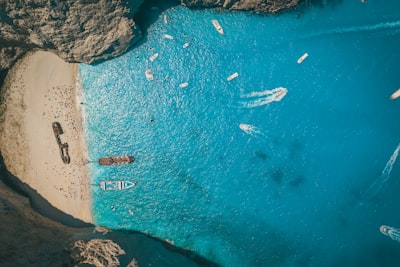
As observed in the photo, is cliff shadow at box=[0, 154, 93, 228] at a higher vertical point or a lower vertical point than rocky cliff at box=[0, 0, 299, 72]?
lower

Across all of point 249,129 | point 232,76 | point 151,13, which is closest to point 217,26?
point 232,76

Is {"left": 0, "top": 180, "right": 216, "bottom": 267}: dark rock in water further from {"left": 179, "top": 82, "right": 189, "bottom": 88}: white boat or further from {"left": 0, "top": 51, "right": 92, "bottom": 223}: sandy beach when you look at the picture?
{"left": 179, "top": 82, "right": 189, "bottom": 88}: white boat

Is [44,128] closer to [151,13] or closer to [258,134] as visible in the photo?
[151,13]

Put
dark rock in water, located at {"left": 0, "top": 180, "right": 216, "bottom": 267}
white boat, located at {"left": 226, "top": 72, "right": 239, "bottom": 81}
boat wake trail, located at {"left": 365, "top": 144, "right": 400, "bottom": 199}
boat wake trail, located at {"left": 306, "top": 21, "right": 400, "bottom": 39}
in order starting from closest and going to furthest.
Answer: dark rock in water, located at {"left": 0, "top": 180, "right": 216, "bottom": 267}, white boat, located at {"left": 226, "top": 72, "right": 239, "bottom": 81}, boat wake trail, located at {"left": 306, "top": 21, "right": 400, "bottom": 39}, boat wake trail, located at {"left": 365, "top": 144, "right": 400, "bottom": 199}

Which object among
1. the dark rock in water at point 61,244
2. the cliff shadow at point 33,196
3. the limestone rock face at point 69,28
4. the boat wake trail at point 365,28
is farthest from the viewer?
the boat wake trail at point 365,28

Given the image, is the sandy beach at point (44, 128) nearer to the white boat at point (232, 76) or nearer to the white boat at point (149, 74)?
the white boat at point (149, 74)

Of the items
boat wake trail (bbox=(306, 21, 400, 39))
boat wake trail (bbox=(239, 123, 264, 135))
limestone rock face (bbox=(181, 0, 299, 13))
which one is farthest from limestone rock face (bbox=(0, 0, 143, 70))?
boat wake trail (bbox=(306, 21, 400, 39))

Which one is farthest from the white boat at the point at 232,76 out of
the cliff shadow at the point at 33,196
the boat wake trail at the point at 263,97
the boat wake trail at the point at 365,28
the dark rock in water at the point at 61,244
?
the cliff shadow at the point at 33,196
